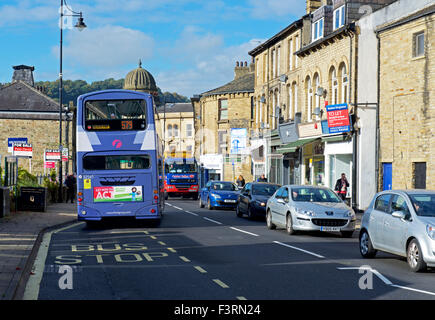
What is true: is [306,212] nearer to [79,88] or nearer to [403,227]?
[403,227]

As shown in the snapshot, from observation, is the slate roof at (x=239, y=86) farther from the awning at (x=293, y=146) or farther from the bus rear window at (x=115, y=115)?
the bus rear window at (x=115, y=115)

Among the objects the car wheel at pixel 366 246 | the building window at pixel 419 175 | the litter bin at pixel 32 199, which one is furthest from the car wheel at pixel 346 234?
the litter bin at pixel 32 199

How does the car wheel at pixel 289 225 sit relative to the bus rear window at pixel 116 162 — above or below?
below

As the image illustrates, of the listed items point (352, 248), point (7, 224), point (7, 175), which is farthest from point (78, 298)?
point (7, 175)

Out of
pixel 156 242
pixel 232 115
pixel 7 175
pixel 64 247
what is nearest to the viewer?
pixel 64 247

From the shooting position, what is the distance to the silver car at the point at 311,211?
18.6 m

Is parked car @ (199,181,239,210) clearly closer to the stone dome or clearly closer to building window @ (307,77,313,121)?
building window @ (307,77,313,121)

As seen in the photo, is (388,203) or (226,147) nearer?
(388,203)

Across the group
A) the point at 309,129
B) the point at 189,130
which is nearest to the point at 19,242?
the point at 309,129

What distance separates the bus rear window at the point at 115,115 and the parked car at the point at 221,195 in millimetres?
13382

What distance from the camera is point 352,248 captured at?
1625cm

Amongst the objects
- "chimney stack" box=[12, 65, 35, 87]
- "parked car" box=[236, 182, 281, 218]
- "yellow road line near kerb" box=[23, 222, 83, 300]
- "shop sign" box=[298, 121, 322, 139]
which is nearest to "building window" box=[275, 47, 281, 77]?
"shop sign" box=[298, 121, 322, 139]

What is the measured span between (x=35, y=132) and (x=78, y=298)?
65.8 m

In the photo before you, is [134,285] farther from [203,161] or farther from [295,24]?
[203,161]
